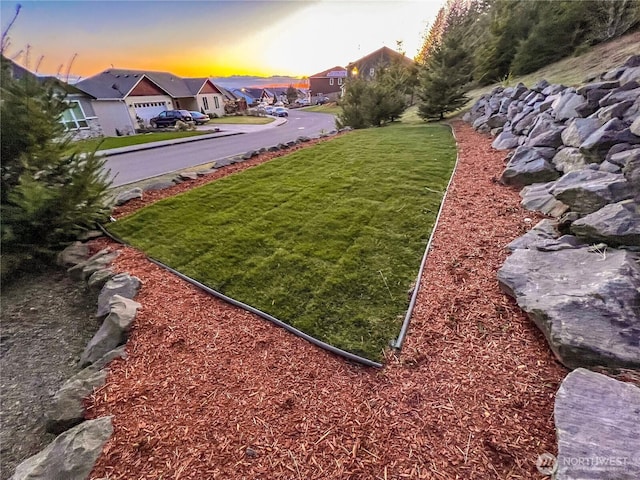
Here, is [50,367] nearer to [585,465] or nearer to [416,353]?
[416,353]

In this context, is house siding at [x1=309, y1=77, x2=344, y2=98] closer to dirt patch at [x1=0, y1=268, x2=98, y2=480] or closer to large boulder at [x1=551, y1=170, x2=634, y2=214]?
large boulder at [x1=551, y1=170, x2=634, y2=214]

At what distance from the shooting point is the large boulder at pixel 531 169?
378 centimetres

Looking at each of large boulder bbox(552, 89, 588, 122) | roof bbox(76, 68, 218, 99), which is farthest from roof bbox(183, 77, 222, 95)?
large boulder bbox(552, 89, 588, 122)

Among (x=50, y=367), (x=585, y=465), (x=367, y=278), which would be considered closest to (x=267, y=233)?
(x=367, y=278)

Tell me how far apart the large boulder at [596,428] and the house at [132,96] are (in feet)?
78.8

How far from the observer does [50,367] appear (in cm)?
235

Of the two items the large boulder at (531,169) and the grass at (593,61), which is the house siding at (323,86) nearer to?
the grass at (593,61)

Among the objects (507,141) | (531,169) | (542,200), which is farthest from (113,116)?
(542,200)

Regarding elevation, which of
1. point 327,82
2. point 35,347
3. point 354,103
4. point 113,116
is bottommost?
point 35,347

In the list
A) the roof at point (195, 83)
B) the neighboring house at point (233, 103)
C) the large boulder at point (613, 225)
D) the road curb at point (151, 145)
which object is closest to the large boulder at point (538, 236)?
the large boulder at point (613, 225)

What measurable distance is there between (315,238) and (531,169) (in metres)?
3.10

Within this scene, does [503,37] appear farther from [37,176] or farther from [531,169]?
[37,176]

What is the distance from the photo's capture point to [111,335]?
2260mm

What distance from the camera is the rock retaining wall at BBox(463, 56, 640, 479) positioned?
4.00ft
